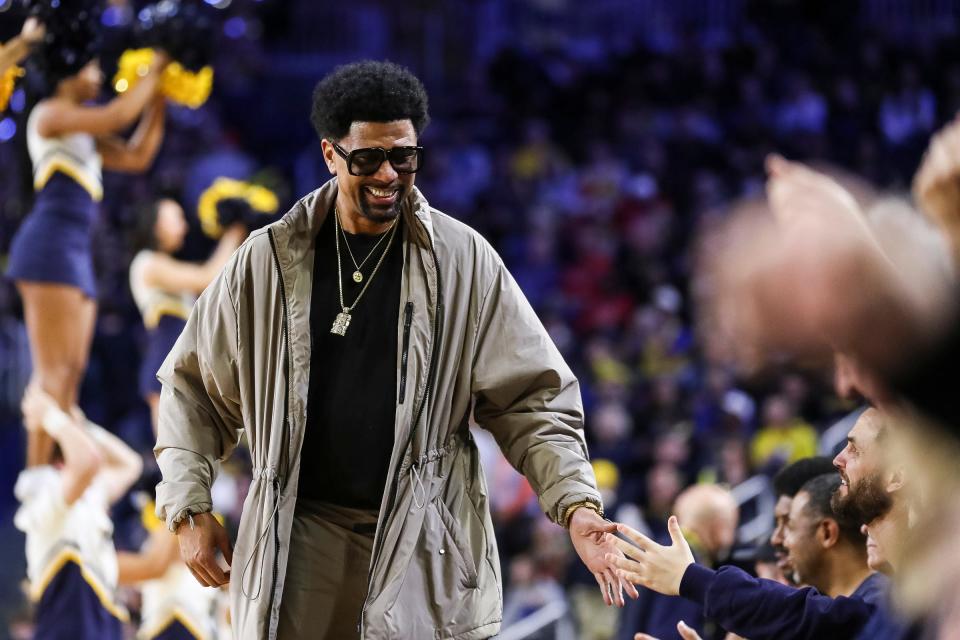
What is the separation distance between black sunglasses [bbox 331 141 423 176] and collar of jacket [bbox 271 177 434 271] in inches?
3.5

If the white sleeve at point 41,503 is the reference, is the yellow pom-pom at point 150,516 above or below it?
below

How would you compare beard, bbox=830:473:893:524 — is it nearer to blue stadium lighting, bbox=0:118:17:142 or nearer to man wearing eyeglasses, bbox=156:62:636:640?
man wearing eyeglasses, bbox=156:62:636:640

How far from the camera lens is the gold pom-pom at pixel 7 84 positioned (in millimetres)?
5434

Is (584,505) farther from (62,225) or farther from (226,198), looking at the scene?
(226,198)

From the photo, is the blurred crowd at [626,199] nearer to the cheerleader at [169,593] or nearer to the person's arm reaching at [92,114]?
the cheerleader at [169,593]

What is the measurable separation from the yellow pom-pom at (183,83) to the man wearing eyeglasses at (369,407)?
2.86 meters

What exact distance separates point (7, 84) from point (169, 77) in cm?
100

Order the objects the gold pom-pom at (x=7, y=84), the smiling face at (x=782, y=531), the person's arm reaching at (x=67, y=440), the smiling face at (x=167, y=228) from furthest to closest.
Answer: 1. the smiling face at (x=167, y=228)
2. the person's arm reaching at (x=67, y=440)
3. the gold pom-pom at (x=7, y=84)
4. the smiling face at (x=782, y=531)

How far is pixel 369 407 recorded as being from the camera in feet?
11.5

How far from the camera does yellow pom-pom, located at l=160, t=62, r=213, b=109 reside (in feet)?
20.8

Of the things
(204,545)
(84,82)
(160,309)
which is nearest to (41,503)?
(160,309)

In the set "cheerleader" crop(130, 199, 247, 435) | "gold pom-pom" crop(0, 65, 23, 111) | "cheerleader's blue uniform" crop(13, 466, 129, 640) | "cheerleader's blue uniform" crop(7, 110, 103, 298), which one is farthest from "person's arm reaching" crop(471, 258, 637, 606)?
"cheerleader" crop(130, 199, 247, 435)

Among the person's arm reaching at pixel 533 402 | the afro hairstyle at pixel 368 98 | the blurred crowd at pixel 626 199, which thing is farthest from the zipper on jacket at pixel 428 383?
the blurred crowd at pixel 626 199

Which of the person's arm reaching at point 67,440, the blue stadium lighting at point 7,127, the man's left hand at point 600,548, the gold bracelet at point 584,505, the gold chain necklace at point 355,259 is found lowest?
the person's arm reaching at point 67,440
